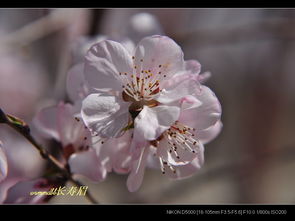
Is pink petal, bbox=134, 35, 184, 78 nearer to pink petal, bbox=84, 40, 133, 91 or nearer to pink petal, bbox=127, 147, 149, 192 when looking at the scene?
pink petal, bbox=84, 40, 133, 91

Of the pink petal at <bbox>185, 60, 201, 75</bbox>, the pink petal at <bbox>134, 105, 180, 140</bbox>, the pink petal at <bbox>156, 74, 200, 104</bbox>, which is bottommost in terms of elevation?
the pink petal at <bbox>134, 105, 180, 140</bbox>

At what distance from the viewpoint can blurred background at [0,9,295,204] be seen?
1.74 m

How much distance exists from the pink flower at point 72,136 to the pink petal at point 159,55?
0.61 ft

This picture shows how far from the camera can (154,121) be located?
0.75m

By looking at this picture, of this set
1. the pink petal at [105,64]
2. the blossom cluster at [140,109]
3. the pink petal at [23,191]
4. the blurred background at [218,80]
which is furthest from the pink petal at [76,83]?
the blurred background at [218,80]

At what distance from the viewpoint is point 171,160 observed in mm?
847

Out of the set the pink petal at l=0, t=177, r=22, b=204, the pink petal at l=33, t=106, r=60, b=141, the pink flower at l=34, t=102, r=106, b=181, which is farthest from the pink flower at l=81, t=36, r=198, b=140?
the pink petal at l=0, t=177, r=22, b=204

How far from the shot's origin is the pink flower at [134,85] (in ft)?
2.55

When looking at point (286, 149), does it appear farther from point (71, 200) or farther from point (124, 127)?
point (124, 127)

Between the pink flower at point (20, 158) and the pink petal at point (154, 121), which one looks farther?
the pink flower at point (20, 158)

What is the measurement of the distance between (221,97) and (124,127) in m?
1.84

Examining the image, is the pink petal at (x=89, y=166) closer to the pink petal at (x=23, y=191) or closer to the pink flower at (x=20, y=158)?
the pink petal at (x=23, y=191)

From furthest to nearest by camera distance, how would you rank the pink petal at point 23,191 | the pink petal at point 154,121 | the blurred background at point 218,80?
the blurred background at point 218,80, the pink petal at point 23,191, the pink petal at point 154,121
